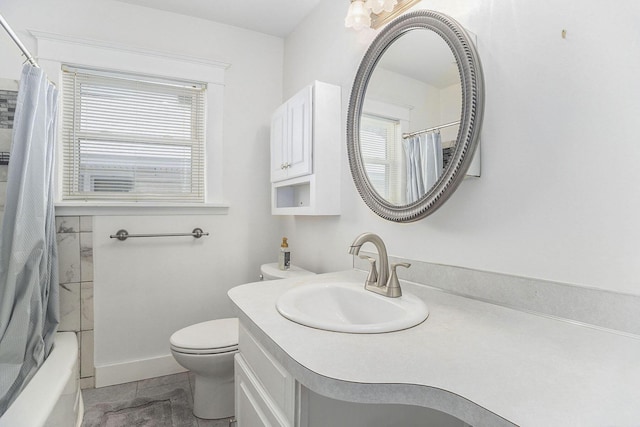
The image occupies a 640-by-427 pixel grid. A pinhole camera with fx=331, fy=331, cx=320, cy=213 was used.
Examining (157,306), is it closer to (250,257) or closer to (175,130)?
(250,257)

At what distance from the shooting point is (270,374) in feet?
2.88

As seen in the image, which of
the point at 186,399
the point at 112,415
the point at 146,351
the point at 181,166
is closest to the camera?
the point at 112,415

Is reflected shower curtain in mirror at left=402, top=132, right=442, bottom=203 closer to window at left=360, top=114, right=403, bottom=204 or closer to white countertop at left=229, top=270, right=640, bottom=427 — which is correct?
window at left=360, top=114, right=403, bottom=204

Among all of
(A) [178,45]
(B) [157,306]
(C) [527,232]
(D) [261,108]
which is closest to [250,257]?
(B) [157,306]

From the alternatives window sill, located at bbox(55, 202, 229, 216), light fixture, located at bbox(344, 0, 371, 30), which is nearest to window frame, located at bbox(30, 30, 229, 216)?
window sill, located at bbox(55, 202, 229, 216)

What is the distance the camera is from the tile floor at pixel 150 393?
1.70 m

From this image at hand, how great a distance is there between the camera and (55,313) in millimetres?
1755

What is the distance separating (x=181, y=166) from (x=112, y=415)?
150cm

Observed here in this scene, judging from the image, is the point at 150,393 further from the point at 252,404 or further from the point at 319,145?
the point at 319,145

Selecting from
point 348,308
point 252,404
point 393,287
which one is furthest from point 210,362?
point 393,287

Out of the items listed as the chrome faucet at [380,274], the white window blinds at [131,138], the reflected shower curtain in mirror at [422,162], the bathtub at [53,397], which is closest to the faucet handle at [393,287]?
the chrome faucet at [380,274]

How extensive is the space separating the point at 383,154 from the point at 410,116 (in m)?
0.20

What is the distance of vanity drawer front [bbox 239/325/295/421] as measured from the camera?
0.78m

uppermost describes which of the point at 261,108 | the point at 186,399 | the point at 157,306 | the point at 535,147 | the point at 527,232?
the point at 261,108
